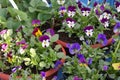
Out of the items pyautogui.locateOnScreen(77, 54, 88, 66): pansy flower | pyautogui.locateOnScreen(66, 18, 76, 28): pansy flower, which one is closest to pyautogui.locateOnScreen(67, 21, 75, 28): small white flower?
pyautogui.locateOnScreen(66, 18, 76, 28): pansy flower

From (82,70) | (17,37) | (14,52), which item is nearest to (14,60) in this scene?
(14,52)

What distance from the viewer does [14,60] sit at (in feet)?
6.37

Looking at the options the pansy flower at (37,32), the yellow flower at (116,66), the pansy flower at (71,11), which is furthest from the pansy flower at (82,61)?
the pansy flower at (71,11)

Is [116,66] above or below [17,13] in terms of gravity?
below

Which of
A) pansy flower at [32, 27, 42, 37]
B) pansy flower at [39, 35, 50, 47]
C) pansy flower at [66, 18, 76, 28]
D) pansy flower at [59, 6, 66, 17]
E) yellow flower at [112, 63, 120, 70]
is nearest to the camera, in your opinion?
yellow flower at [112, 63, 120, 70]

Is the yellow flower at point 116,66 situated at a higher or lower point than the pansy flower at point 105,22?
lower

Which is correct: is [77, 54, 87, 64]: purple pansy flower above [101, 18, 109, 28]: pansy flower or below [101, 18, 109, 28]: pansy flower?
below

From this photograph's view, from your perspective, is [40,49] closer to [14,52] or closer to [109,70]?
[14,52]

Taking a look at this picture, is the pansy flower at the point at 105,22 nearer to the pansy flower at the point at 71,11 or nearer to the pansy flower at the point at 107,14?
the pansy flower at the point at 107,14

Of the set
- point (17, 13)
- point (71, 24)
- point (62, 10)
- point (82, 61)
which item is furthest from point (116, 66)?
point (17, 13)

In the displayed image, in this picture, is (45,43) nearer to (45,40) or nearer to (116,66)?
(45,40)

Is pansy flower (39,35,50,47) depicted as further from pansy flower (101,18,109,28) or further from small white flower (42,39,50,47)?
pansy flower (101,18,109,28)

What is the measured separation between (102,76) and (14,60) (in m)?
0.53

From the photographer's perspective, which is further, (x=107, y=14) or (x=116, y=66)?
(x=107, y=14)
